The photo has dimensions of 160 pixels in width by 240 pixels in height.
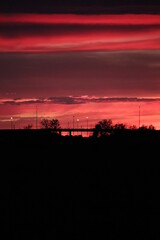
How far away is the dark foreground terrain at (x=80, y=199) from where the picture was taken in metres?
17.5

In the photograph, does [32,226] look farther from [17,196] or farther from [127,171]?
[127,171]

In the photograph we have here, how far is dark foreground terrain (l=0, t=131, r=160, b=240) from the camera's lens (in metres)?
17.5

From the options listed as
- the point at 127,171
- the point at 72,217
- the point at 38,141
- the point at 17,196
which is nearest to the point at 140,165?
the point at 127,171

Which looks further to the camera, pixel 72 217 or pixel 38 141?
pixel 38 141

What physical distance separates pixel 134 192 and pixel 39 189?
14.1 ft

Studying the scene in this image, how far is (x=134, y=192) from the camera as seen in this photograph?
80.6ft

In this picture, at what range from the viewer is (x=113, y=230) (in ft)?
57.5

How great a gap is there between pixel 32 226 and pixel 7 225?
2.63 feet

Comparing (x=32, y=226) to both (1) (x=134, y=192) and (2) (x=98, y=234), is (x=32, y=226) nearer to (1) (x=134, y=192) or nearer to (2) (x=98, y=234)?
(2) (x=98, y=234)

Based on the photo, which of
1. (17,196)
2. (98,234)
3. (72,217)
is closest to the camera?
(98,234)

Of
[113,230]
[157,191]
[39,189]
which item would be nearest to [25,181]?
[39,189]

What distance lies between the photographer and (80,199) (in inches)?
891

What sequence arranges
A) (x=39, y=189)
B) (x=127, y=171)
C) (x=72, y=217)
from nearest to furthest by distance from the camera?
(x=72, y=217), (x=39, y=189), (x=127, y=171)

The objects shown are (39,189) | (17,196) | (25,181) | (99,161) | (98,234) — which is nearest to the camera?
(98,234)
